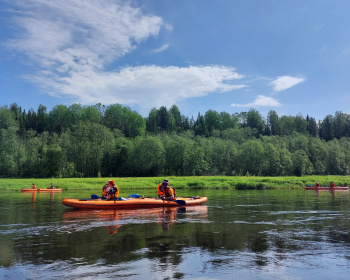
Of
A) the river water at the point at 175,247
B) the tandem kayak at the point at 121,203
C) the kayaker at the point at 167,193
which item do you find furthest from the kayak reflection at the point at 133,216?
the kayaker at the point at 167,193

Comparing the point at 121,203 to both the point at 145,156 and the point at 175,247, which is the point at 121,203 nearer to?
the point at 175,247

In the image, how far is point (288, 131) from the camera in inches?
4454

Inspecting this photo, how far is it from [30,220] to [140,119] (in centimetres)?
9000

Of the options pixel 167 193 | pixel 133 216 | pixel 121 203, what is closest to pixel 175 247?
pixel 133 216

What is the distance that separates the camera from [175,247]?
10.5m

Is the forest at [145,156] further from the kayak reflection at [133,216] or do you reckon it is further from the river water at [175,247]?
the river water at [175,247]

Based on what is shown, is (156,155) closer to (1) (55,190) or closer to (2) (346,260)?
(1) (55,190)

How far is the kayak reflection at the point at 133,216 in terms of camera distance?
15.5 metres

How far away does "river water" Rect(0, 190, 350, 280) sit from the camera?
319 inches

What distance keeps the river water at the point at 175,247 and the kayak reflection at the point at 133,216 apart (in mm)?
100

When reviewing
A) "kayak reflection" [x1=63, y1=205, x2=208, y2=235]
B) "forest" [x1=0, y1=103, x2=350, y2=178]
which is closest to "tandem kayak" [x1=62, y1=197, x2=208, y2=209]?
"kayak reflection" [x1=63, y1=205, x2=208, y2=235]

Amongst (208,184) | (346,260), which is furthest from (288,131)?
(346,260)

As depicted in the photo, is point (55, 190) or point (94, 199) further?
point (55, 190)

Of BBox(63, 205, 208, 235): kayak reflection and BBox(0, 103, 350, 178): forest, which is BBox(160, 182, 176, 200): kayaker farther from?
BBox(0, 103, 350, 178): forest
